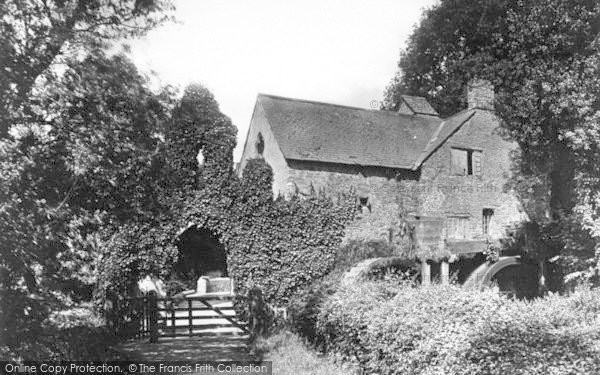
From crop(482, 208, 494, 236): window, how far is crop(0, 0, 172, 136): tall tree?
64.4 feet

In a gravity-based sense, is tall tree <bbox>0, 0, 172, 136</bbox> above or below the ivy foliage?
above

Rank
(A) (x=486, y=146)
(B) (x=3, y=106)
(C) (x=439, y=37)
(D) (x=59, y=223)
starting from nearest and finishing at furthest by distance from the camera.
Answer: (B) (x=3, y=106)
(D) (x=59, y=223)
(A) (x=486, y=146)
(C) (x=439, y=37)

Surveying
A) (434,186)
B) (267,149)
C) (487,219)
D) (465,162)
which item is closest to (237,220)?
(267,149)

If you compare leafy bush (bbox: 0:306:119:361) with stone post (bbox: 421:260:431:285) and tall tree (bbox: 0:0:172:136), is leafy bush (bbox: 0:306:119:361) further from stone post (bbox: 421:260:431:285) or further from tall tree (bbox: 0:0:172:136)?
stone post (bbox: 421:260:431:285)

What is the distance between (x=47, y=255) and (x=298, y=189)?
13.6m

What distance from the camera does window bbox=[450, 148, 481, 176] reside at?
2328 centimetres

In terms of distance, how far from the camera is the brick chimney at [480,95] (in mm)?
24484

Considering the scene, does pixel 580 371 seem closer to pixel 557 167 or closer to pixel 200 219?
pixel 200 219

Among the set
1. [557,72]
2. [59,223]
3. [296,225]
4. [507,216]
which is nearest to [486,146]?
[507,216]

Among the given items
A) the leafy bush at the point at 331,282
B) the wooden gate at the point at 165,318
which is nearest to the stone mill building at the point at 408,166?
the leafy bush at the point at 331,282

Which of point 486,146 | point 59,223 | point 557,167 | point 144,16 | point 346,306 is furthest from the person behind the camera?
point 486,146

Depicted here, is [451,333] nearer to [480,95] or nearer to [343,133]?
[343,133]

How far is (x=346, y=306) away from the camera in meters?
10.4

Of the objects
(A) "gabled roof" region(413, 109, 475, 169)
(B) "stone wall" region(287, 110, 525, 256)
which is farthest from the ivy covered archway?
(A) "gabled roof" region(413, 109, 475, 169)
